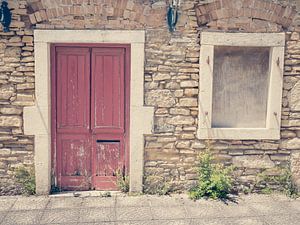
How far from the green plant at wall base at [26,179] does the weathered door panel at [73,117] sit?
0.41 m

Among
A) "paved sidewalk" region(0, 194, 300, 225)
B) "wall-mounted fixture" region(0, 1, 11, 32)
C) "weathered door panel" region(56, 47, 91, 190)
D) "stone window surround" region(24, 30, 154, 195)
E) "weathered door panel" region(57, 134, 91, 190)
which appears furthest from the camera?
"weathered door panel" region(57, 134, 91, 190)

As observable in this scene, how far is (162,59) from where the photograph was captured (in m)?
4.57

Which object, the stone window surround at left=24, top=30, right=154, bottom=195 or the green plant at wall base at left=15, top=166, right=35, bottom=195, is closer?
the stone window surround at left=24, top=30, right=154, bottom=195

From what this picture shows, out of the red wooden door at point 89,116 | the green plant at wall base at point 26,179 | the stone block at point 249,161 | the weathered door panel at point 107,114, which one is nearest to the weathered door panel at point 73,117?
the red wooden door at point 89,116

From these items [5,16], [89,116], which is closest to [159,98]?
[89,116]

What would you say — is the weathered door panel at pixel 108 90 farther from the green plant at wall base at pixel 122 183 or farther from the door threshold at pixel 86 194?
the door threshold at pixel 86 194

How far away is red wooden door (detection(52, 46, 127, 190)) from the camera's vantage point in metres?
4.64

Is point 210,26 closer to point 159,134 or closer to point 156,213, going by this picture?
point 159,134

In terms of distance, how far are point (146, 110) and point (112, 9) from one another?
5.26ft

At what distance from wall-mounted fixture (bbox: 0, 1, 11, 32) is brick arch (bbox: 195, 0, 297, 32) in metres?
2.81

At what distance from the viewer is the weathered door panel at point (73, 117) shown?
464cm

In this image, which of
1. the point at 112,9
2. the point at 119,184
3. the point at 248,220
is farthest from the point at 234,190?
the point at 112,9

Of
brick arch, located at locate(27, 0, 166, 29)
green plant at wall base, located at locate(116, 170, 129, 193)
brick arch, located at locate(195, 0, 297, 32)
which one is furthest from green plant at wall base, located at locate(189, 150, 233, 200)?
brick arch, located at locate(27, 0, 166, 29)

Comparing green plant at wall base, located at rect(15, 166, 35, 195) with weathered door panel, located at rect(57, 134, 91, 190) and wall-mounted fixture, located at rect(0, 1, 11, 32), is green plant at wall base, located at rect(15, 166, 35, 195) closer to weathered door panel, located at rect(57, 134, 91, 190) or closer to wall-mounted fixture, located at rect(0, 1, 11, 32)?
weathered door panel, located at rect(57, 134, 91, 190)
